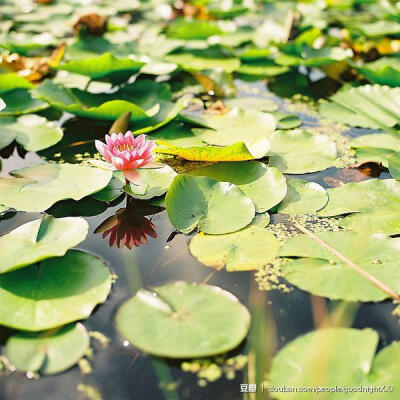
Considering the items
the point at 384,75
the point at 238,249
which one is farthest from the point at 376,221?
the point at 384,75

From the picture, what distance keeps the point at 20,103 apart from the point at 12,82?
0.39 ft

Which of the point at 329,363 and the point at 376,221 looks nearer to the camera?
the point at 329,363

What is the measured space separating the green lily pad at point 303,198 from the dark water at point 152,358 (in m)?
0.41

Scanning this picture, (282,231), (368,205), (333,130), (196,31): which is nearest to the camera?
(282,231)

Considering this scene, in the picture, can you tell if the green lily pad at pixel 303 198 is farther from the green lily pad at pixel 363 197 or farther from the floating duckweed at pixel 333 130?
the floating duckweed at pixel 333 130

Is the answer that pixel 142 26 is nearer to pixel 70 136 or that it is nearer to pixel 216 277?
pixel 70 136

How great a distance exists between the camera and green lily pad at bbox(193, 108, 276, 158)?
2.22 meters

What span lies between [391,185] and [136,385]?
1.26 m

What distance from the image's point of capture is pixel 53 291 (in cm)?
136

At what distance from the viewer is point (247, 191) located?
182 centimetres

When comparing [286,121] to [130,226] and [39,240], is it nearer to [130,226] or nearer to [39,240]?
[130,226]

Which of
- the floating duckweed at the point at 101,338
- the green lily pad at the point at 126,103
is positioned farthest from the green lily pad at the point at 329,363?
the green lily pad at the point at 126,103

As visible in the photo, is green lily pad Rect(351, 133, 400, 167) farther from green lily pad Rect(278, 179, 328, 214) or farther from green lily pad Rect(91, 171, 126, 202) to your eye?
green lily pad Rect(91, 171, 126, 202)

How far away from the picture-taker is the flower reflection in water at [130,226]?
1638mm
